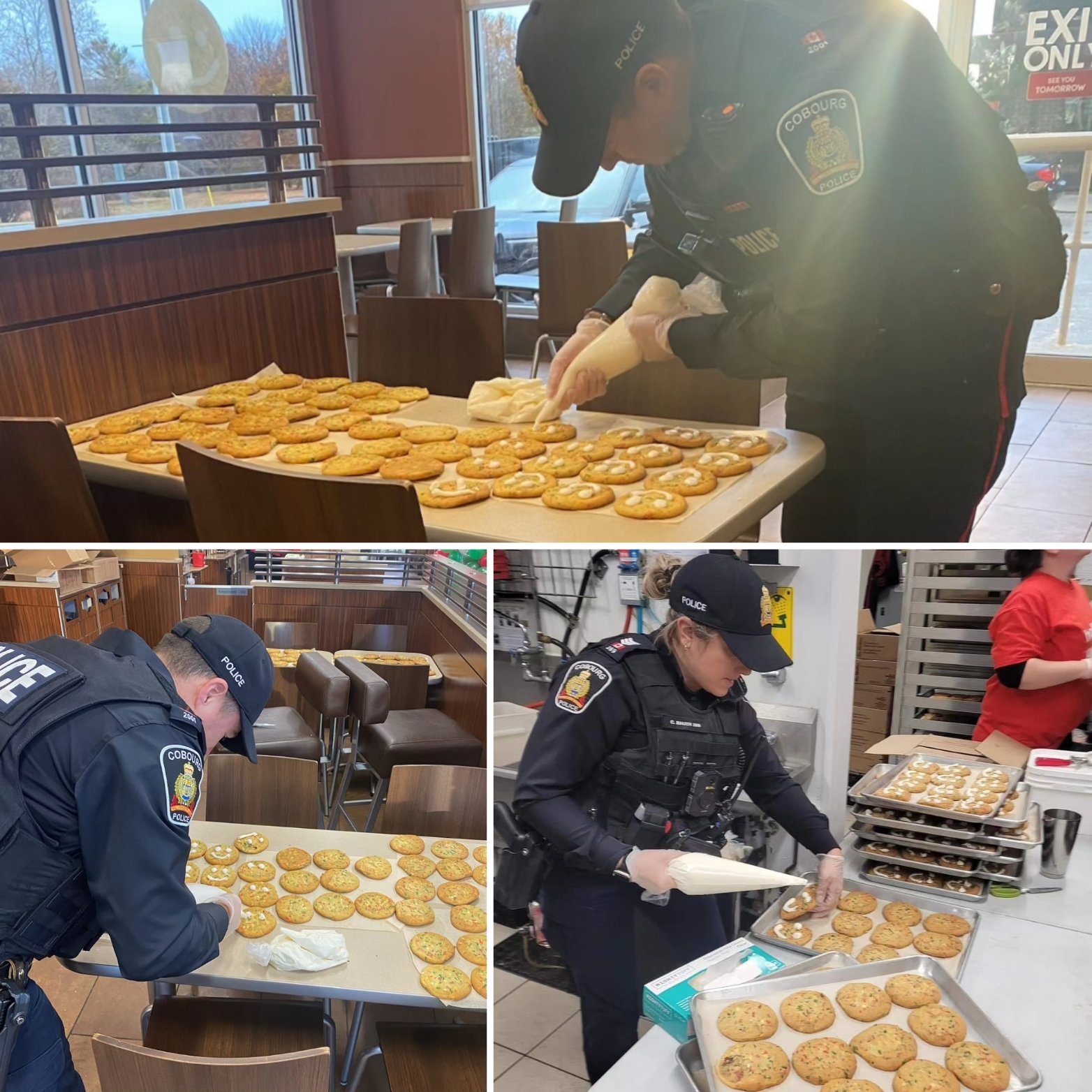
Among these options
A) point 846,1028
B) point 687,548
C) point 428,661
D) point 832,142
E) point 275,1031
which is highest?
point 832,142

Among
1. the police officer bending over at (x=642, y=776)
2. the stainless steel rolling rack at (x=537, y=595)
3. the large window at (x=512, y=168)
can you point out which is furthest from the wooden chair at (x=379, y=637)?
the large window at (x=512, y=168)

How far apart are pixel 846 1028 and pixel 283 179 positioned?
302 centimetres

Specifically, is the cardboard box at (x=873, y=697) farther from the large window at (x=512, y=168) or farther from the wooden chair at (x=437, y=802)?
the large window at (x=512, y=168)

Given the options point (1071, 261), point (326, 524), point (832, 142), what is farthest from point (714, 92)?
point (1071, 261)

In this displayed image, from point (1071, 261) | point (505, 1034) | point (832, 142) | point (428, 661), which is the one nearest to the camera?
point (832, 142)

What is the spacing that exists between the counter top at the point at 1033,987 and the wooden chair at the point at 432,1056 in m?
0.67

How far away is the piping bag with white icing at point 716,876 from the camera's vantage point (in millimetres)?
1617

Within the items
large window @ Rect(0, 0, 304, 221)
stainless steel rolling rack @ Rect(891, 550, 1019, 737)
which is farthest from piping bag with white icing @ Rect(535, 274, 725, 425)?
large window @ Rect(0, 0, 304, 221)

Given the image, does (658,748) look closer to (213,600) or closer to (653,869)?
(653,869)

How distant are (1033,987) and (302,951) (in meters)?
1.30

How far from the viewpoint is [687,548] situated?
6.25 feet

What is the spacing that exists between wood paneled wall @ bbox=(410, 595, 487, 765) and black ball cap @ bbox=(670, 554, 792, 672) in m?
0.62

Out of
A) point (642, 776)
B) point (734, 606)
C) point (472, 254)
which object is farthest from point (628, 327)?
point (472, 254)

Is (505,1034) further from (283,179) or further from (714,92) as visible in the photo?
(283,179)
